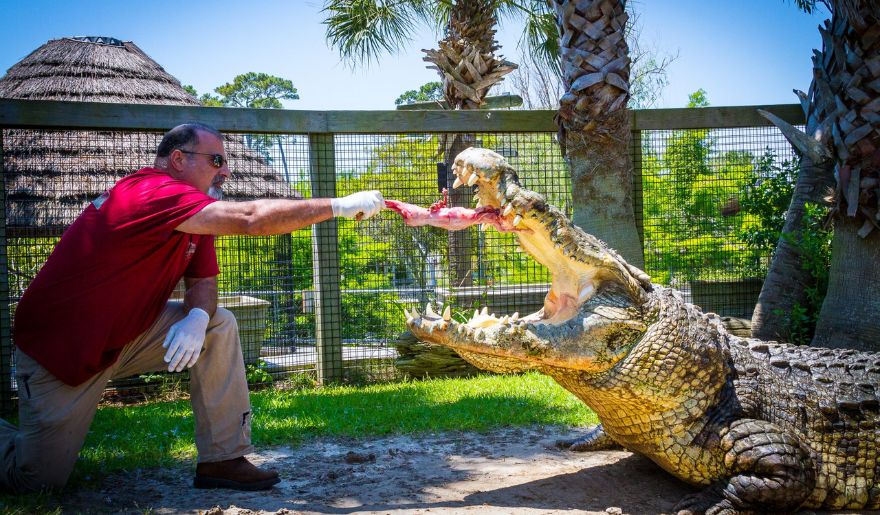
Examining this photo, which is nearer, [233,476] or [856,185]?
[233,476]

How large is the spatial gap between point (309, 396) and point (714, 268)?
445 centimetres

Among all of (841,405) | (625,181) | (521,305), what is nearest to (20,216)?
(521,305)

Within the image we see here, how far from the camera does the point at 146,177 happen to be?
10.7ft

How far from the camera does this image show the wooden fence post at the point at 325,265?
20.9 ft

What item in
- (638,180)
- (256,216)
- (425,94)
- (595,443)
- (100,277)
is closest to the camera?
(256,216)

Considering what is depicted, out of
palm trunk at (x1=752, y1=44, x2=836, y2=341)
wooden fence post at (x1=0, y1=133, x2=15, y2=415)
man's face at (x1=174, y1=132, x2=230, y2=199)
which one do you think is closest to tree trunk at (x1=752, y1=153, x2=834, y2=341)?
palm trunk at (x1=752, y1=44, x2=836, y2=341)

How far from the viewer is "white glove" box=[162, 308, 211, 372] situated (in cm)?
323

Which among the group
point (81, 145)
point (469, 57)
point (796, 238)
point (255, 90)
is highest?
point (255, 90)

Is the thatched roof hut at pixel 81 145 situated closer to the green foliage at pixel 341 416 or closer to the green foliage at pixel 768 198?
the green foliage at pixel 341 416

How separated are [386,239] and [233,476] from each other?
14.9 feet

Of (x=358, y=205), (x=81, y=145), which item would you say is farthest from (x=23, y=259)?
(x=358, y=205)

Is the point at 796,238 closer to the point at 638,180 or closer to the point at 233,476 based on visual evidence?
the point at 638,180

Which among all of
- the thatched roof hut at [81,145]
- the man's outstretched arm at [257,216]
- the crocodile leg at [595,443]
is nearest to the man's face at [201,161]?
the man's outstretched arm at [257,216]

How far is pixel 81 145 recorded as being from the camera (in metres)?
6.74
